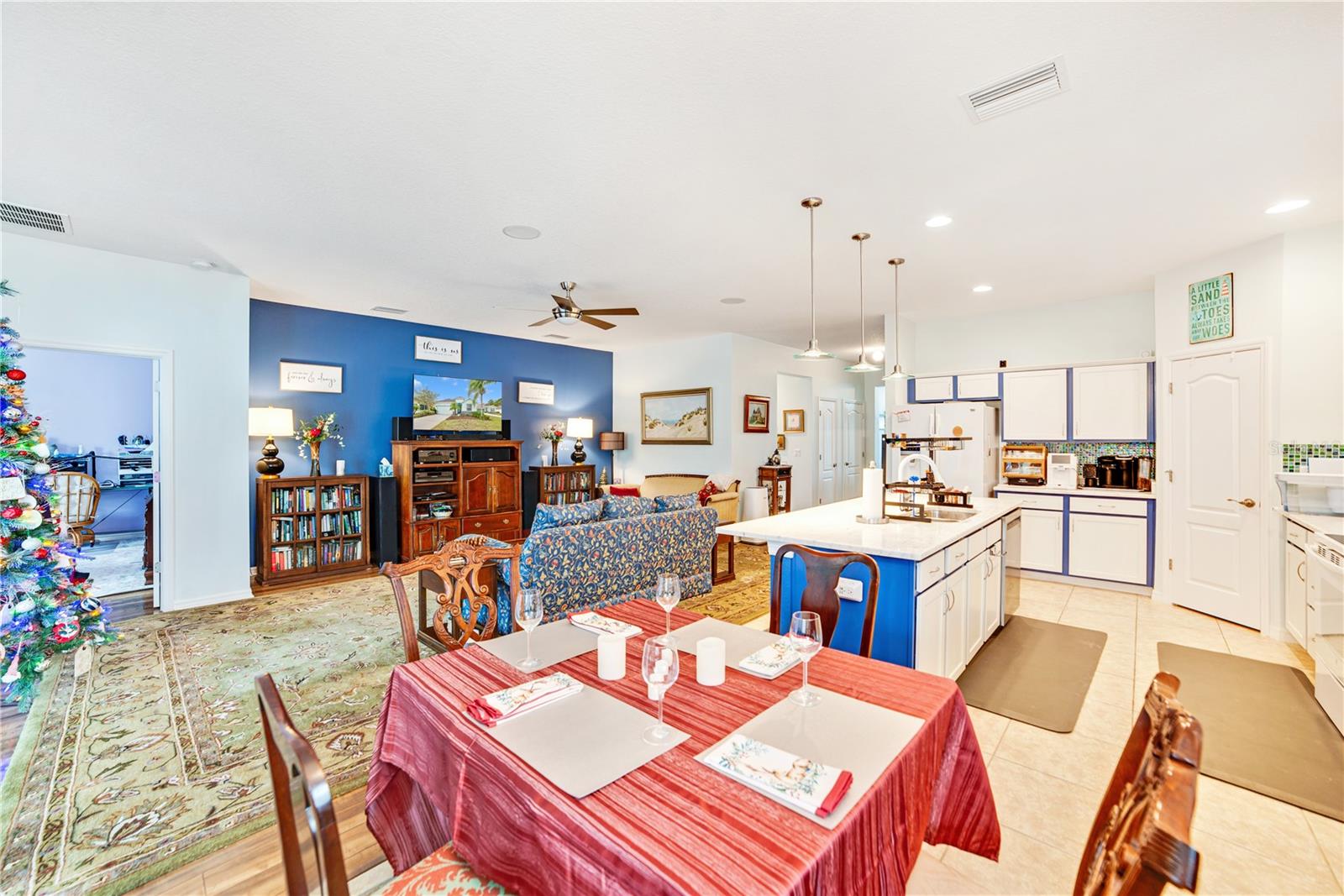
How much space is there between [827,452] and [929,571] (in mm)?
6564

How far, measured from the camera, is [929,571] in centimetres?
249

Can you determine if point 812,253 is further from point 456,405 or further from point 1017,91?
point 456,405

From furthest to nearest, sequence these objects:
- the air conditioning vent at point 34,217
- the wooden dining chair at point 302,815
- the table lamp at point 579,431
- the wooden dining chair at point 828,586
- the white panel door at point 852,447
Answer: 1. the white panel door at point 852,447
2. the table lamp at point 579,431
3. the air conditioning vent at point 34,217
4. the wooden dining chair at point 828,586
5. the wooden dining chair at point 302,815

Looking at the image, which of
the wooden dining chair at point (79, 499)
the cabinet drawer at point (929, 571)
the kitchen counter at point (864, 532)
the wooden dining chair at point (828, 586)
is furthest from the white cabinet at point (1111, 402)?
the wooden dining chair at point (79, 499)

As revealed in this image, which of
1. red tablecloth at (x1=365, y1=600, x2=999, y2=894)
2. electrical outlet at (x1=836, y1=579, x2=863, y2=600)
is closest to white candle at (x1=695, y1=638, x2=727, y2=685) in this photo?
red tablecloth at (x1=365, y1=600, x2=999, y2=894)

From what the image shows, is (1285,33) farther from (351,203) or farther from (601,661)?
(351,203)

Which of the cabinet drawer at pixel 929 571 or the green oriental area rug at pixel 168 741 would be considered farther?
the cabinet drawer at pixel 929 571

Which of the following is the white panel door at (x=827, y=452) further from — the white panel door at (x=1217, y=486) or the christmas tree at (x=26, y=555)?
the christmas tree at (x=26, y=555)

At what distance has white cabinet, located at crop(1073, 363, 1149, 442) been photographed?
480 centimetres

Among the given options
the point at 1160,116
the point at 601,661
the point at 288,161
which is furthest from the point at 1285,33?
the point at 288,161

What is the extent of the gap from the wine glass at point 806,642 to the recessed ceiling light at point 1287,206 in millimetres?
4029

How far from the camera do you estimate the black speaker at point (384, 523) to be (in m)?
5.62

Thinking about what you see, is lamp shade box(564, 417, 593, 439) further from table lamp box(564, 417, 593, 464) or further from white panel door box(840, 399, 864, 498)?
white panel door box(840, 399, 864, 498)

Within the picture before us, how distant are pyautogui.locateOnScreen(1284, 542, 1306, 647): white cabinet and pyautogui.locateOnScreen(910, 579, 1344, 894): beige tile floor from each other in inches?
45.7
